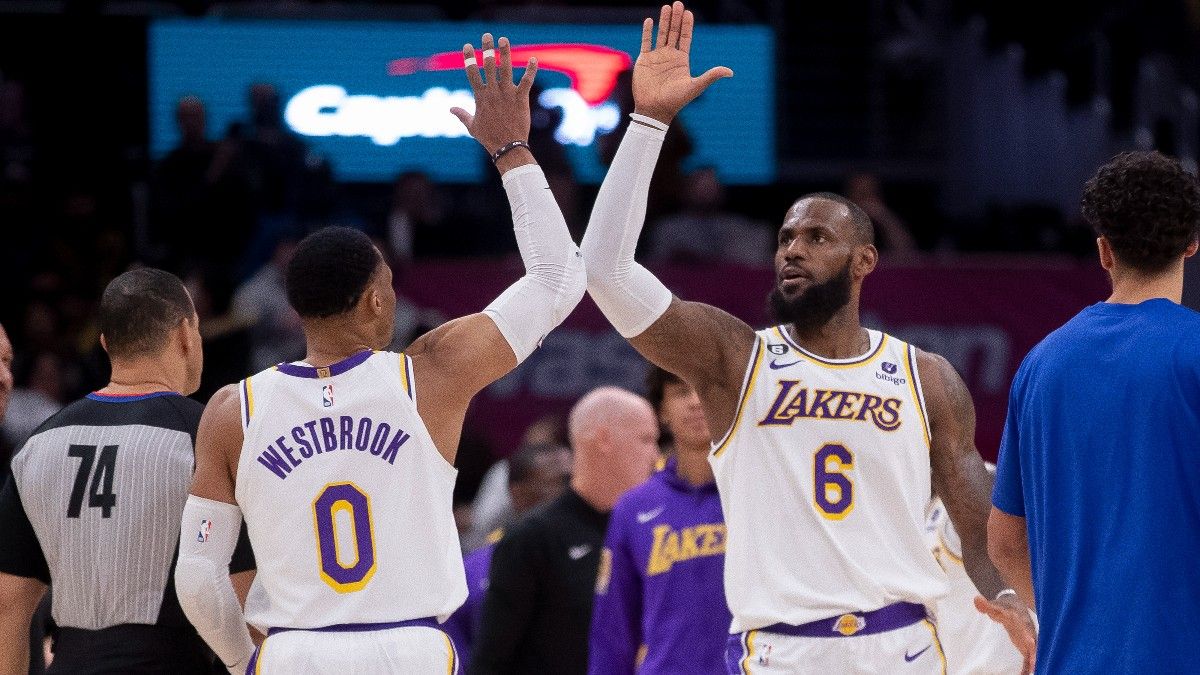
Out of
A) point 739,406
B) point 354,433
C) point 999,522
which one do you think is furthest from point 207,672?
point 999,522

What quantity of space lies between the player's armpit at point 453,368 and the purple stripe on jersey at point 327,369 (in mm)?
145

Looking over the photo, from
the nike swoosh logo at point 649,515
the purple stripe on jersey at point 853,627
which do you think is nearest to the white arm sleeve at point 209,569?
the purple stripe on jersey at point 853,627

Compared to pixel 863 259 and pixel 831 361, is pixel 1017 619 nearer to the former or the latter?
pixel 831 361

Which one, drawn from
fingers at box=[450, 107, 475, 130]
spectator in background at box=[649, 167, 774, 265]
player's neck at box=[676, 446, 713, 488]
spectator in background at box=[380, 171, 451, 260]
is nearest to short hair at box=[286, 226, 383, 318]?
fingers at box=[450, 107, 475, 130]

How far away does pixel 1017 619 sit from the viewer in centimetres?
538

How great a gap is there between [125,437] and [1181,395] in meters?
3.09

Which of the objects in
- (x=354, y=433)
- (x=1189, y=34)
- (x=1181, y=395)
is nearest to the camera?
(x=1181, y=395)

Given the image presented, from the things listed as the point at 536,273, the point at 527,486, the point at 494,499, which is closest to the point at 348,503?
the point at 536,273

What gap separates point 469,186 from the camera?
14.8 metres

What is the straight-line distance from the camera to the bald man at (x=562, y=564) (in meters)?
7.14

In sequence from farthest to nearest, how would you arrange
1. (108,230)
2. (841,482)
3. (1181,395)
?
(108,230)
(841,482)
(1181,395)

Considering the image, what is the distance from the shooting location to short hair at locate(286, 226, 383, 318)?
15.7 ft

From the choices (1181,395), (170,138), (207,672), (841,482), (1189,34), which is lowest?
(207,672)

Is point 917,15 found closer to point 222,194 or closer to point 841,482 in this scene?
point 222,194
